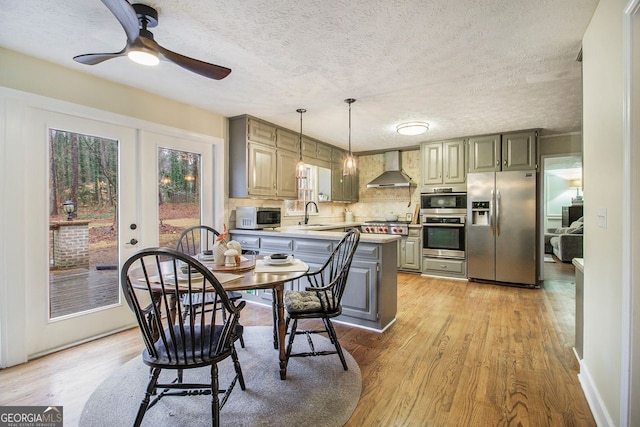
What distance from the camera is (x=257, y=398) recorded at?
186cm

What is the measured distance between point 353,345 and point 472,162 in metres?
3.71

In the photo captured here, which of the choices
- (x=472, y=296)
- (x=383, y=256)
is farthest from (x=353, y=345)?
(x=472, y=296)

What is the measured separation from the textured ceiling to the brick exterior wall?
1346 mm

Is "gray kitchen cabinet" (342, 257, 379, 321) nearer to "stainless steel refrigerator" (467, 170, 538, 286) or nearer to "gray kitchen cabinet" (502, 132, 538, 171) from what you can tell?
"stainless steel refrigerator" (467, 170, 538, 286)

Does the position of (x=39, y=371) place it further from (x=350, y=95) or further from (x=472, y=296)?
(x=472, y=296)

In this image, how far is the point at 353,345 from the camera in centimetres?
262

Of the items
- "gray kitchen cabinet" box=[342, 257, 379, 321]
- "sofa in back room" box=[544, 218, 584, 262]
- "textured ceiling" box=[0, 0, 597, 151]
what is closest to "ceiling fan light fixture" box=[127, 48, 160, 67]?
"textured ceiling" box=[0, 0, 597, 151]

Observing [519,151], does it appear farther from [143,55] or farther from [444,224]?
[143,55]

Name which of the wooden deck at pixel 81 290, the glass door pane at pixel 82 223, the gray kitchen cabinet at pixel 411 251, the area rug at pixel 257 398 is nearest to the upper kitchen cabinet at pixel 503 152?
the gray kitchen cabinet at pixel 411 251

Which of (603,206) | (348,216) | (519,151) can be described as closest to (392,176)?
(348,216)

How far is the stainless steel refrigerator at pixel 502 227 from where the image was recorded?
445cm

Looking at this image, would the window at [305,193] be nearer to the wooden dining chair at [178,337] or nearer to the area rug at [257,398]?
the area rug at [257,398]

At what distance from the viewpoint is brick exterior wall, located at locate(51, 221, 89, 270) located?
258 cm

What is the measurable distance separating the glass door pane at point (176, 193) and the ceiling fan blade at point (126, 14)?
178 cm
